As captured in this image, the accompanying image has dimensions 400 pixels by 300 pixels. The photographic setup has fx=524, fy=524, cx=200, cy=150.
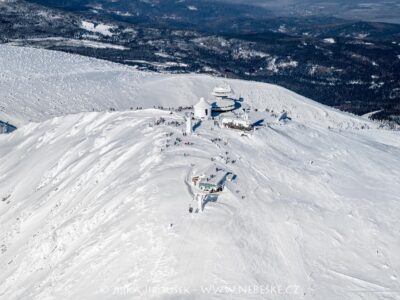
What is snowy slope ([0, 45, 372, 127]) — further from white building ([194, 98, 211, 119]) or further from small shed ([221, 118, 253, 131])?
small shed ([221, 118, 253, 131])

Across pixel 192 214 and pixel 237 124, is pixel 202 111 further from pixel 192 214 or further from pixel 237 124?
pixel 192 214

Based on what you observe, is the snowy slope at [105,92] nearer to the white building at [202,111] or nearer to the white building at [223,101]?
the white building at [223,101]

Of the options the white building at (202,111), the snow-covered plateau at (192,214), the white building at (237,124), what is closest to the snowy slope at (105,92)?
the snow-covered plateau at (192,214)

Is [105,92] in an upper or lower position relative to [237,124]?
lower

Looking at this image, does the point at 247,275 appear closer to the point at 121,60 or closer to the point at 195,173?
the point at 195,173

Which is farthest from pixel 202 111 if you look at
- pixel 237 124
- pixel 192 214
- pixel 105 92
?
pixel 105 92

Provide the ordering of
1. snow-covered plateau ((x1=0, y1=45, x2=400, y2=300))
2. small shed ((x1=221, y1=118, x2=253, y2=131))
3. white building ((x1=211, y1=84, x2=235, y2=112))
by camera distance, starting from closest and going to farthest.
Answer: snow-covered plateau ((x1=0, y1=45, x2=400, y2=300)), small shed ((x1=221, y1=118, x2=253, y2=131)), white building ((x1=211, y1=84, x2=235, y2=112))

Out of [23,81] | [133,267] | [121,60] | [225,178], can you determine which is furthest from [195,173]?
[121,60]

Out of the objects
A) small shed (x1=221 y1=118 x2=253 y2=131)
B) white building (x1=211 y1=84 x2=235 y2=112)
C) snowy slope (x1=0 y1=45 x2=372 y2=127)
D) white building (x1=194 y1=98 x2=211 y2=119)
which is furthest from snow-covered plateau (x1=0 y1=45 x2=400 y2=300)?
snowy slope (x1=0 y1=45 x2=372 y2=127)
